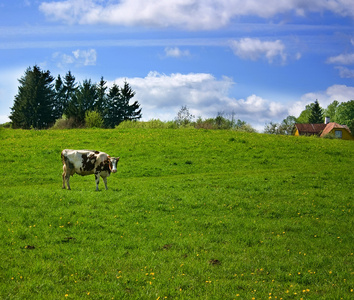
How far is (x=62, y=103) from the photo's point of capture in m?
108

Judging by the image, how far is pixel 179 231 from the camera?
15.1 m

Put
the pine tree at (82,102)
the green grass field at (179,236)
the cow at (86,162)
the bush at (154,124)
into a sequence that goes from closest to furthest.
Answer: the green grass field at (179,236) < the cow at (86,162) < the bush at (154,124) < the pine tree at (82,102)

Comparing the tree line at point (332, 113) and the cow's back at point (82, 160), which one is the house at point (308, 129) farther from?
the cow's back at point (82, 160)

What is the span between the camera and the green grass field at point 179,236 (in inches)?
404

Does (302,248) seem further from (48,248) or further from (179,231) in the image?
(48,248)

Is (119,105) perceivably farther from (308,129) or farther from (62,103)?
(308,129)

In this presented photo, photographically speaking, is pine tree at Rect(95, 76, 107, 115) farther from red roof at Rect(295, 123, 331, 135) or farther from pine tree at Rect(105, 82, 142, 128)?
red roof at Rect(295, 123, 331, 135)

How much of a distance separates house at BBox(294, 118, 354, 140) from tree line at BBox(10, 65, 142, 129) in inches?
1767

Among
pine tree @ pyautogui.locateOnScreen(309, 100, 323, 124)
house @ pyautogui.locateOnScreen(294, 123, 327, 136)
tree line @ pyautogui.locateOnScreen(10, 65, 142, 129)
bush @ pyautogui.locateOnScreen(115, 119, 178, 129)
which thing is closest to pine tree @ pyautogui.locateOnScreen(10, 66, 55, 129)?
tree line @ pyautogui.locateOnScreen(10, 65, 142, 129)

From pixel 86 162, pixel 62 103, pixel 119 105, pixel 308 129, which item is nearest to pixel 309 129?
pixel 308 129

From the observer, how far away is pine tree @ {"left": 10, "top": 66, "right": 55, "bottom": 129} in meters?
95.0

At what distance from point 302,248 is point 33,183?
66.6ft

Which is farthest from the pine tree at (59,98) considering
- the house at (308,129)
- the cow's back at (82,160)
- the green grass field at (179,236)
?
the cow's back at (82,160)

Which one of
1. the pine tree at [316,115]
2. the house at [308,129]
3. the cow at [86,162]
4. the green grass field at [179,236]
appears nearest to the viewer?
the green grass field at [179,236]
